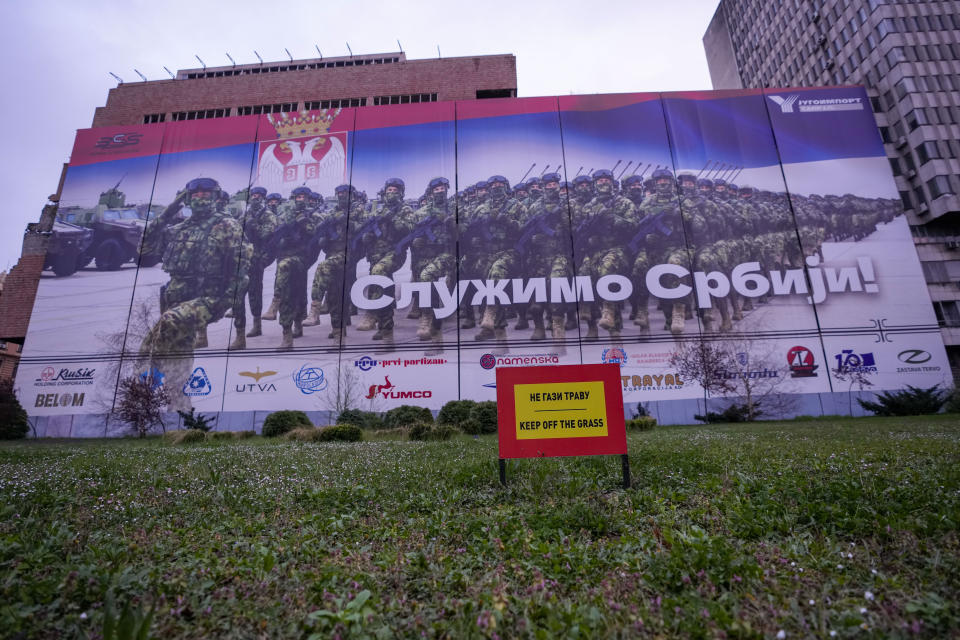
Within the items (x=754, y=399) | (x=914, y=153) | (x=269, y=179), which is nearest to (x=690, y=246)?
(x=754, y=399)

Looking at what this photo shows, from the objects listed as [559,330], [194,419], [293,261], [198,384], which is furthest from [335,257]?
[559,330]

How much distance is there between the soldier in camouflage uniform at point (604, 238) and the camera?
3189 cm

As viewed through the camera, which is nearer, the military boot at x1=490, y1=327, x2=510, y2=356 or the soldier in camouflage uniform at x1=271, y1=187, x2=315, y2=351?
the military boot at x1=490, y1=327, x2=510, y2=356

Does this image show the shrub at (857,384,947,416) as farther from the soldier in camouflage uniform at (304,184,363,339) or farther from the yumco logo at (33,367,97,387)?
the yumco logo at (33,367,97,387)

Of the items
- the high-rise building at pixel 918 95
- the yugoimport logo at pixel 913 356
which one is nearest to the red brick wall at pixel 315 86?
the high-rise building at pixel 918 95

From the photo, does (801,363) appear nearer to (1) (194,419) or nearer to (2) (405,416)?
(2) (405,416)

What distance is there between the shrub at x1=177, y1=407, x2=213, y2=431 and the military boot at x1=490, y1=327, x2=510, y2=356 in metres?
19.5

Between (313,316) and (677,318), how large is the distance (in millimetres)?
25477

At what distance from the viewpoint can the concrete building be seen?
42.0m

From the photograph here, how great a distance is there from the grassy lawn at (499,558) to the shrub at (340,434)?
46.9ft

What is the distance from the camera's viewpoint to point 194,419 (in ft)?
101

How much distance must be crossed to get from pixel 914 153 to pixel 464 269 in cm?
3852

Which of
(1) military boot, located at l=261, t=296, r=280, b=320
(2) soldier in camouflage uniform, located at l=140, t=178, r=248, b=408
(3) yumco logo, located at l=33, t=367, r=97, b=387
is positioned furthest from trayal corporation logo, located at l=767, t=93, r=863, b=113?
(3) yumco logo, located at l=33, t=367, r=97, b=387

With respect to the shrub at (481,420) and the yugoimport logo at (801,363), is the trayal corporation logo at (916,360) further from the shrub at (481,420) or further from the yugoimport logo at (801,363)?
the shrub at (481,420)
